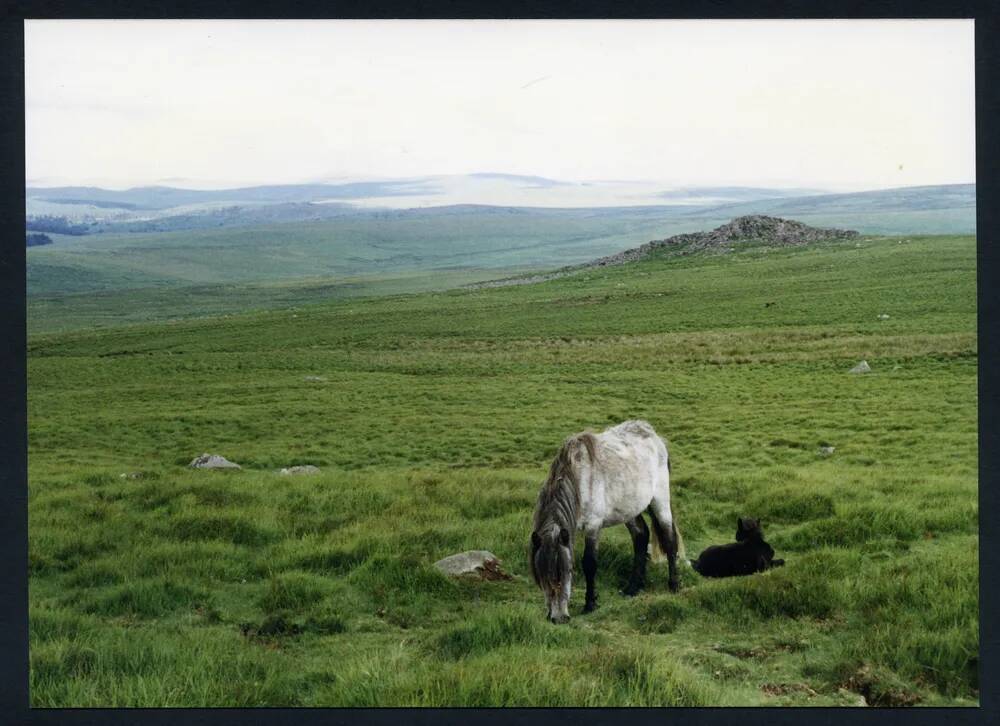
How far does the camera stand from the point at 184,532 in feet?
41.0

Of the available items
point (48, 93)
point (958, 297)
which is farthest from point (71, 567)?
point (958, 297)

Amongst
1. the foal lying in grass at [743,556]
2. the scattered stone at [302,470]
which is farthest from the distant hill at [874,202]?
the scattered stone at [302,470]

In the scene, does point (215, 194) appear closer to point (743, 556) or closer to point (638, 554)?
point (638, 554)

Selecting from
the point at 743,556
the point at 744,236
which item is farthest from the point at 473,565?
the point at 744,236

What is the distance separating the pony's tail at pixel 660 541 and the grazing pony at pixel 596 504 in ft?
0.04

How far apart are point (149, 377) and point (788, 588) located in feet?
96.3

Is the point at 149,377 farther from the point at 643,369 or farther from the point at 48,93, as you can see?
the point at 48,93

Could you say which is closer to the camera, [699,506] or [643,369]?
[699,506]

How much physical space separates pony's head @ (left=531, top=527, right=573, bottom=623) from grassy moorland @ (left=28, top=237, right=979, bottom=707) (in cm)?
38

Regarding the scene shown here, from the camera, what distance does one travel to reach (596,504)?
1012 cm

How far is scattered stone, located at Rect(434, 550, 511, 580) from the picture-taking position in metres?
10.7

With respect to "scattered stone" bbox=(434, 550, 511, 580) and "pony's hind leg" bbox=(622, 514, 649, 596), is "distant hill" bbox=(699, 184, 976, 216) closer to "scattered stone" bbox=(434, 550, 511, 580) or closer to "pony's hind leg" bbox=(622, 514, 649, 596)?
"pony's hind leg" bbox=(622, 514, 649, 596)

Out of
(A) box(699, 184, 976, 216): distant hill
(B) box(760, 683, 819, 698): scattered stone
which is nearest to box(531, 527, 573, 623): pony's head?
(B) box(760, 683, 819, 698): scattered stone

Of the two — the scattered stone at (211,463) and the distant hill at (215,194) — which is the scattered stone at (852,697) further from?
the distant hill at (215,194)
